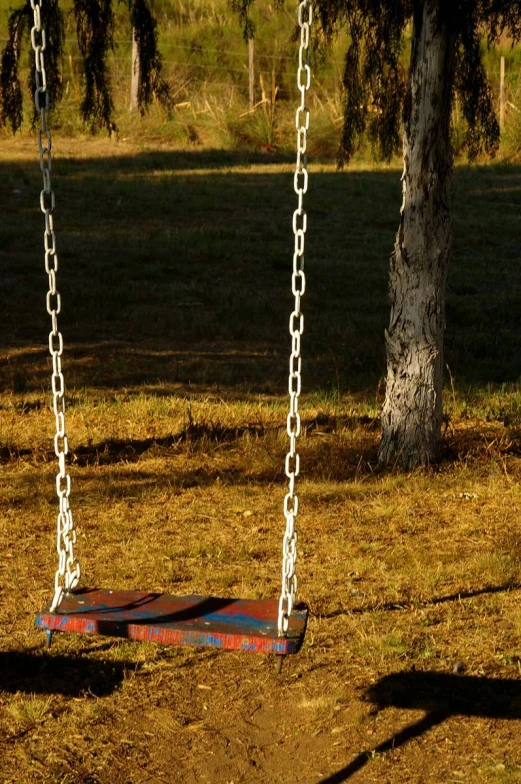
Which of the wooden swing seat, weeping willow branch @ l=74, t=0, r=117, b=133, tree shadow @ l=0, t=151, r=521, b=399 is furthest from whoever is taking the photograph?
tree shadow @ l=0, t=151, r=521, b=399

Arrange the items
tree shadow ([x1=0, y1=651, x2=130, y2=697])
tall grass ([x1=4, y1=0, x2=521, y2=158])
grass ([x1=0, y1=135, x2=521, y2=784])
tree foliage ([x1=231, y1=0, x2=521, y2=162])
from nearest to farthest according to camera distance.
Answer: grass ([x1=0, y1=135, x2=521, y2=784]), tree shadow ([x1=0, y1=651, x2=130, y2=697]), tree foliage ([x1=231, y1=0, x2=521, y2=162]), tall grass ([x1=4, y1=0, x2=521, y2=158])

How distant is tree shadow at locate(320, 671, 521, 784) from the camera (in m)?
3.99

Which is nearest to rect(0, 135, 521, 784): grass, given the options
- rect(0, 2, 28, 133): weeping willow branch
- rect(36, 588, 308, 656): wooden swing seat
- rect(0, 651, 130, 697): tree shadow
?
rect(0, 651, 130, 697): tree shadow

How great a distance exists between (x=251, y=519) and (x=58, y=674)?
1.75 metres

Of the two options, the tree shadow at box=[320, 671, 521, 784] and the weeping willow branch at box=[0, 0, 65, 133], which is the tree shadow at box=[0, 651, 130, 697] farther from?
the weeping willow branch at box=[0, 0, 65, 133]

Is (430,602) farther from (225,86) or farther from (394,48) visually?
(225,86)

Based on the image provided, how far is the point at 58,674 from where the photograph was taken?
4.30 meters

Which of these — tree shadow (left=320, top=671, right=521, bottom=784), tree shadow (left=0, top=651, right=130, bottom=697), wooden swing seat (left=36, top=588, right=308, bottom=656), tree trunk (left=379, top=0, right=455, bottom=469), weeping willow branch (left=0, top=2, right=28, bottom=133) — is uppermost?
weeping willow branch (left=0, top=2, right=28, bottom=133)

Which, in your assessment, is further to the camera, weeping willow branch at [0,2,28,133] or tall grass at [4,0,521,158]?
tall grass at [4,0,521,158]

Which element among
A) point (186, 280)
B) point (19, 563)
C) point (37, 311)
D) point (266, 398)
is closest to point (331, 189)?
point (186, 280)

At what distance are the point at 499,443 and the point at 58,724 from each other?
3.49m

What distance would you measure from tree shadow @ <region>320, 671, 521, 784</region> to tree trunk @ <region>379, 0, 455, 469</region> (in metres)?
2.17

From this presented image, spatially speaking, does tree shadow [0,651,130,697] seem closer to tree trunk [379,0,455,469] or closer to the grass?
the grass

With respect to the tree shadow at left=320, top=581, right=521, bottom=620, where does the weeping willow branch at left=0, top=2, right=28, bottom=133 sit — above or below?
above
